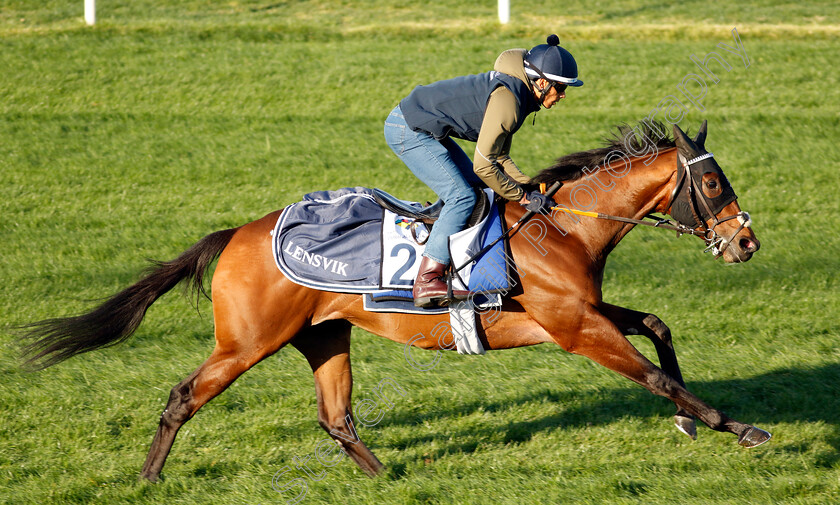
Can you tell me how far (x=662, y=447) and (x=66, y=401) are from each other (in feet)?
13.4

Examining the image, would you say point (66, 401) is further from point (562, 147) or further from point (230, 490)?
point (562, 147)

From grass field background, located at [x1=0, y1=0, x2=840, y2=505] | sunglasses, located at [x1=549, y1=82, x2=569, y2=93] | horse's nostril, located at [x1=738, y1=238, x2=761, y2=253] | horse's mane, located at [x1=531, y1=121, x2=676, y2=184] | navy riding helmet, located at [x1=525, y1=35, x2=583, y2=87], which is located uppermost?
navy riding helmet, located at [x1=525, y1=35, x2=583, y2=87]

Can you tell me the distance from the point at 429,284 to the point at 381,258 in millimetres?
325

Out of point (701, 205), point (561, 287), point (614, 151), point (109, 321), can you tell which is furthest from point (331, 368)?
point (701, 205)

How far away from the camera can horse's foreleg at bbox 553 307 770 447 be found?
4.55m

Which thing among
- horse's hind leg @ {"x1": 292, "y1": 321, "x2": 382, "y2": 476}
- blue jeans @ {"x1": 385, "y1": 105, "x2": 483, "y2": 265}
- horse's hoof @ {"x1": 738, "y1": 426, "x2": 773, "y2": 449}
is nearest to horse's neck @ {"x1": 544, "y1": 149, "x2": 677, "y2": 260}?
blue jeans @ {"x1": 385, "y1": 105, "x2": 483, "y2": 265}

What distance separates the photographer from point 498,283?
15.4 feet

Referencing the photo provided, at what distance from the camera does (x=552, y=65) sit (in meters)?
4.51

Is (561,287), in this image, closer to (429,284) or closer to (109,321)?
(429,284)

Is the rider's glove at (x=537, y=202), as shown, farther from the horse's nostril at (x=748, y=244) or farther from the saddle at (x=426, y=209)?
the horse's nostril at (x=748, y=244)

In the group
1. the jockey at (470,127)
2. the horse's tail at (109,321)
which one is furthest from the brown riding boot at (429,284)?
the horse's tail at (109,321)

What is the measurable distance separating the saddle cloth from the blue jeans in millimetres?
75

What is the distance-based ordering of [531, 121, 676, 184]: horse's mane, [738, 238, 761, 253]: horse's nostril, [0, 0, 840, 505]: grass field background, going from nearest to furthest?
[738, 238, 761, 253]: horse's nostril → [531, 121, 676, 184]: horse's mane → [0, 0, 840, 505]: grass field background

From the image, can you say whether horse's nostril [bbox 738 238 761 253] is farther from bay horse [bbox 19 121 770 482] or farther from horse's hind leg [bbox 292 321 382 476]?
horse's hind leg [bbox 292 321 382 476]
